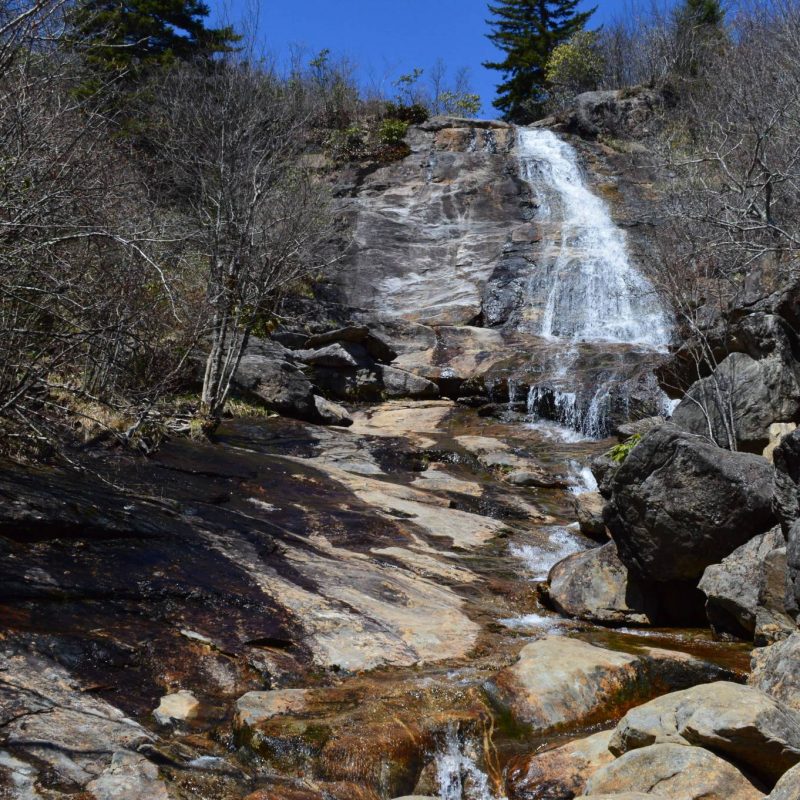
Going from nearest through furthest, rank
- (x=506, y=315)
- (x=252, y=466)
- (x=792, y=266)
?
1. (x=252, y=466)
2. (x=792, y=266)
3. (x=506, y=315)

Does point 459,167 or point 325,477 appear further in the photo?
point 459,167

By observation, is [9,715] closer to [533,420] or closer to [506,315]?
[533,420]

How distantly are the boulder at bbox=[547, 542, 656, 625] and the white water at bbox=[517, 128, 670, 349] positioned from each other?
12272mm

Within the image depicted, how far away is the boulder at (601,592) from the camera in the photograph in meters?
6.92

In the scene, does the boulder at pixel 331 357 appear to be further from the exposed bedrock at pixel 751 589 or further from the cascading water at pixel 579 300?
the exposed bedrock at pixel 751 589

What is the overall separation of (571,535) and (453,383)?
8.91 metres

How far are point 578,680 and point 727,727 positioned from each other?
1372mm

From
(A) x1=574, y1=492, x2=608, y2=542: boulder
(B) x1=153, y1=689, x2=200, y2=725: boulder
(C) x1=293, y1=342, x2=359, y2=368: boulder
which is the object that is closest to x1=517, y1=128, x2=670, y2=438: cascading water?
(C) x1=293, y1=342, x2=359, y2=368: boulder

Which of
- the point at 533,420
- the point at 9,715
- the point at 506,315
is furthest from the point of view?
the point at 506,315

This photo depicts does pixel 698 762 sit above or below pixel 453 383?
below

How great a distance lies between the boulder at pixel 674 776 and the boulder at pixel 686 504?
307 centimetres

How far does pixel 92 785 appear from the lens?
336cm

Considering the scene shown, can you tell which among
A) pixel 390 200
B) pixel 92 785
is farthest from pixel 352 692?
pixel 390 200

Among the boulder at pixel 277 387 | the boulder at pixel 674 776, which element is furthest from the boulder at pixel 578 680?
the boulder at pixel 277 387
